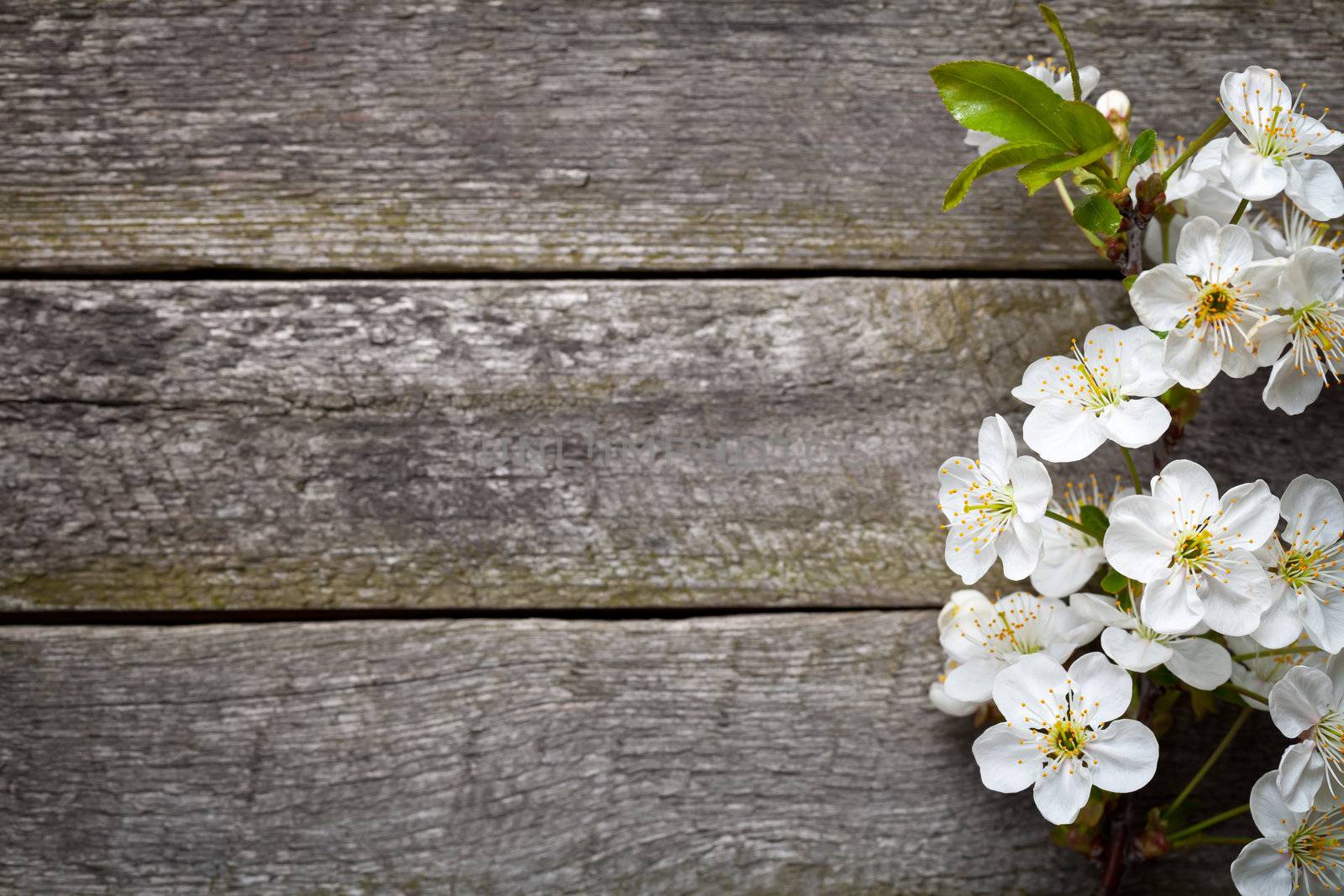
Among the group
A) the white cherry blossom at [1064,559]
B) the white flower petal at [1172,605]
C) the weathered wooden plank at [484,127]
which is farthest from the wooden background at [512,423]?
the white flower petal at [1172,605]

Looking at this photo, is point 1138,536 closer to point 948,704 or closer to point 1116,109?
point 948,704

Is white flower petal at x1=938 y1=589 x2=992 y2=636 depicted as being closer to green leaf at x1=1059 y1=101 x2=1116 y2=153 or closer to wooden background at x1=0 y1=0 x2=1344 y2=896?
wooden background at x1=0 y1=0 x2=1344 y2=896

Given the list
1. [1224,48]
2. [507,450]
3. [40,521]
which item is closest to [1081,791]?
[507,450]

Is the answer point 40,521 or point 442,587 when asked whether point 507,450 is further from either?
point 40,521

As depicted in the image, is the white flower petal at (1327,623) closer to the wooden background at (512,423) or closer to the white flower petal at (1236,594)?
the white flower petal at (1236,594)

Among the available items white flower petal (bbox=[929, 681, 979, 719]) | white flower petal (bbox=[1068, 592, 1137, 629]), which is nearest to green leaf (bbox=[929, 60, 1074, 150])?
white flower petal (bbox=[1068, 592, 1137, 629])
